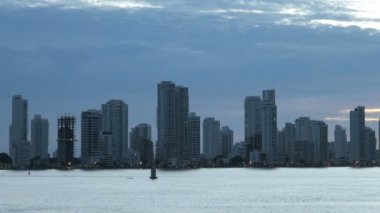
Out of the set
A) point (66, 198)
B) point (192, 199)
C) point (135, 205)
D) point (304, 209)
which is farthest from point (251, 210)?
point (66, 198)

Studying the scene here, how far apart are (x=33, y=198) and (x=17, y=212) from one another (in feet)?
104

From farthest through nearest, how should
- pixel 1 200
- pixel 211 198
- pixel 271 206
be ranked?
1. pixel 211 198
2. pixel 1 200
3. pixel 271 206

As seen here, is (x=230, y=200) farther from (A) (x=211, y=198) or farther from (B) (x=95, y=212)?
(B) (x=95, y=212)

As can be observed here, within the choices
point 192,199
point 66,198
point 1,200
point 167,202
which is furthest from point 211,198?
point 1,200

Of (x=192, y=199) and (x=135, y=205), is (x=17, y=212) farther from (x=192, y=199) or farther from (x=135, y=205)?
(x=192, y=199)

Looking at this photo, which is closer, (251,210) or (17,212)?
(17,212)

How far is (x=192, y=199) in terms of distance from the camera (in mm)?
124125

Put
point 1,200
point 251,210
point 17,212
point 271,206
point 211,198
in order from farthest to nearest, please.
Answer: point 211,198
point 1,200
point 271,206
point 251,210
point 17,212

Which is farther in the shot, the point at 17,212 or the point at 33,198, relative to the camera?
the point at 33,198

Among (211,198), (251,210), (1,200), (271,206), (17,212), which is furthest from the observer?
(211,198)

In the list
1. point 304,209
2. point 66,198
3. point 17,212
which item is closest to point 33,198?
point 66,198

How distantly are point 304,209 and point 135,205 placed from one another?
68.9 feet

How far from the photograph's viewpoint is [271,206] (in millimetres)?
108375

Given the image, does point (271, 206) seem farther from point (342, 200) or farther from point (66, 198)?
point (66, 198)
